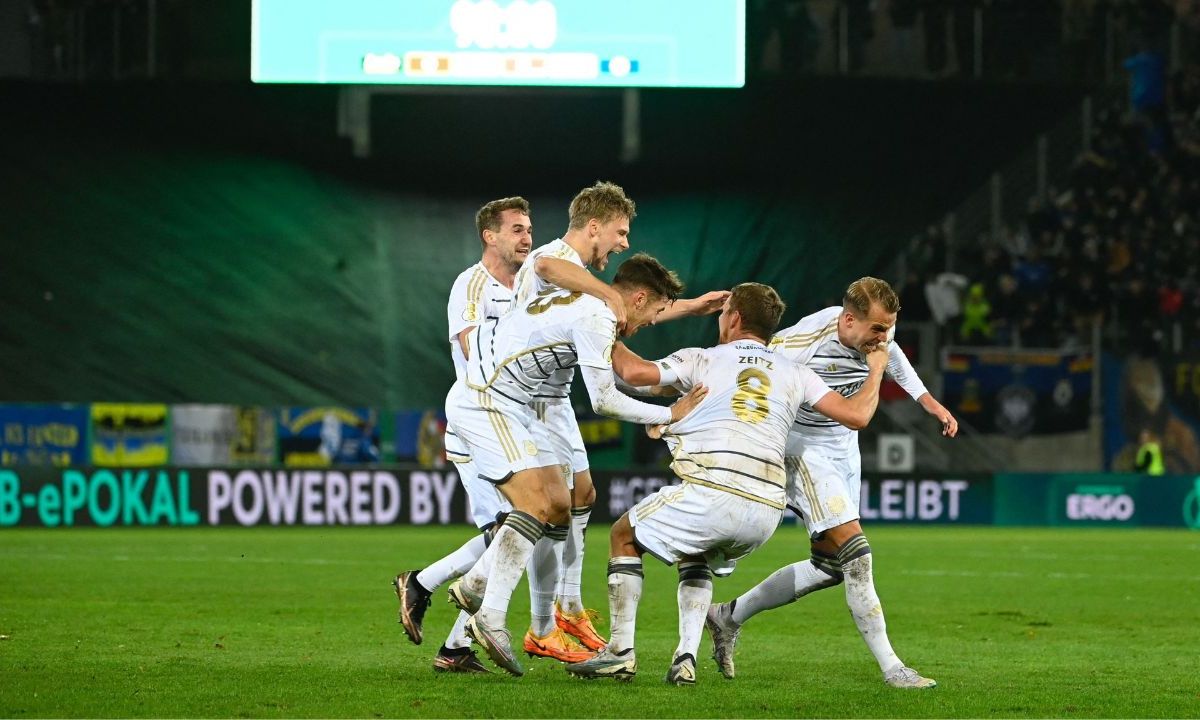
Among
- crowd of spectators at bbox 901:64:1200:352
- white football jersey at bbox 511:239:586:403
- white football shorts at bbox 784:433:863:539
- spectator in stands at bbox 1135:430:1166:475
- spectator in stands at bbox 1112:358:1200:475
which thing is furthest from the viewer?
crowd of spectators at bbox 901:64:1200:352

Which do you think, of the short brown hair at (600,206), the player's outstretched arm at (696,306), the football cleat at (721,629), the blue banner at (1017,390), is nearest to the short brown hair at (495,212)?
the short brown hair at (600,206)

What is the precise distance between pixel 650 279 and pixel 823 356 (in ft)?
3.82

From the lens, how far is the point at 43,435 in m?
21.8

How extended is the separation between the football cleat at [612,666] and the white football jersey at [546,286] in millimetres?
1165

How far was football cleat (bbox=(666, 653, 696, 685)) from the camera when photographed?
7.11 meters

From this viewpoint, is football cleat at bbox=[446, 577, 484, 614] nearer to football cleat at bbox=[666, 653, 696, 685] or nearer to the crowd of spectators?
football cleat at bbox=[666, 653, 696, 685]

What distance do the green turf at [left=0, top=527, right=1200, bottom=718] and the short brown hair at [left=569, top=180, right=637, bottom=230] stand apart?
1994mm

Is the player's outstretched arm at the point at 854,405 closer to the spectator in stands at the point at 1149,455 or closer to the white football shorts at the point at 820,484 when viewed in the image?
the white football shorts at the point at 820,484

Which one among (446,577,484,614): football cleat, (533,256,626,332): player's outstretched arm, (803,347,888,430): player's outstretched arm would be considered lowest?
(446,577,484,614): football cleat

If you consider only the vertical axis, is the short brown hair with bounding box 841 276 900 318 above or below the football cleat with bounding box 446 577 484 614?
above

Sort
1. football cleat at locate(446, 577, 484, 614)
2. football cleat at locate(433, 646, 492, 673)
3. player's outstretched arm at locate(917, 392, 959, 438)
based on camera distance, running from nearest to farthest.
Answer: football cleat at locate(446, 577, 484, 614) → football cleat at locate(433, 646, 492, 673) → player's outstretched arm at locate(917, 392, 959, 438)

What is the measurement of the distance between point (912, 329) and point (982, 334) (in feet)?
7.35

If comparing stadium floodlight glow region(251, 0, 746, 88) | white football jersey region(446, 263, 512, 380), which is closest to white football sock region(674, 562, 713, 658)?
white football jersey region(446, 263, 512, 380)

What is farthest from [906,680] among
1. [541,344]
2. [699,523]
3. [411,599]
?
[411,599]
